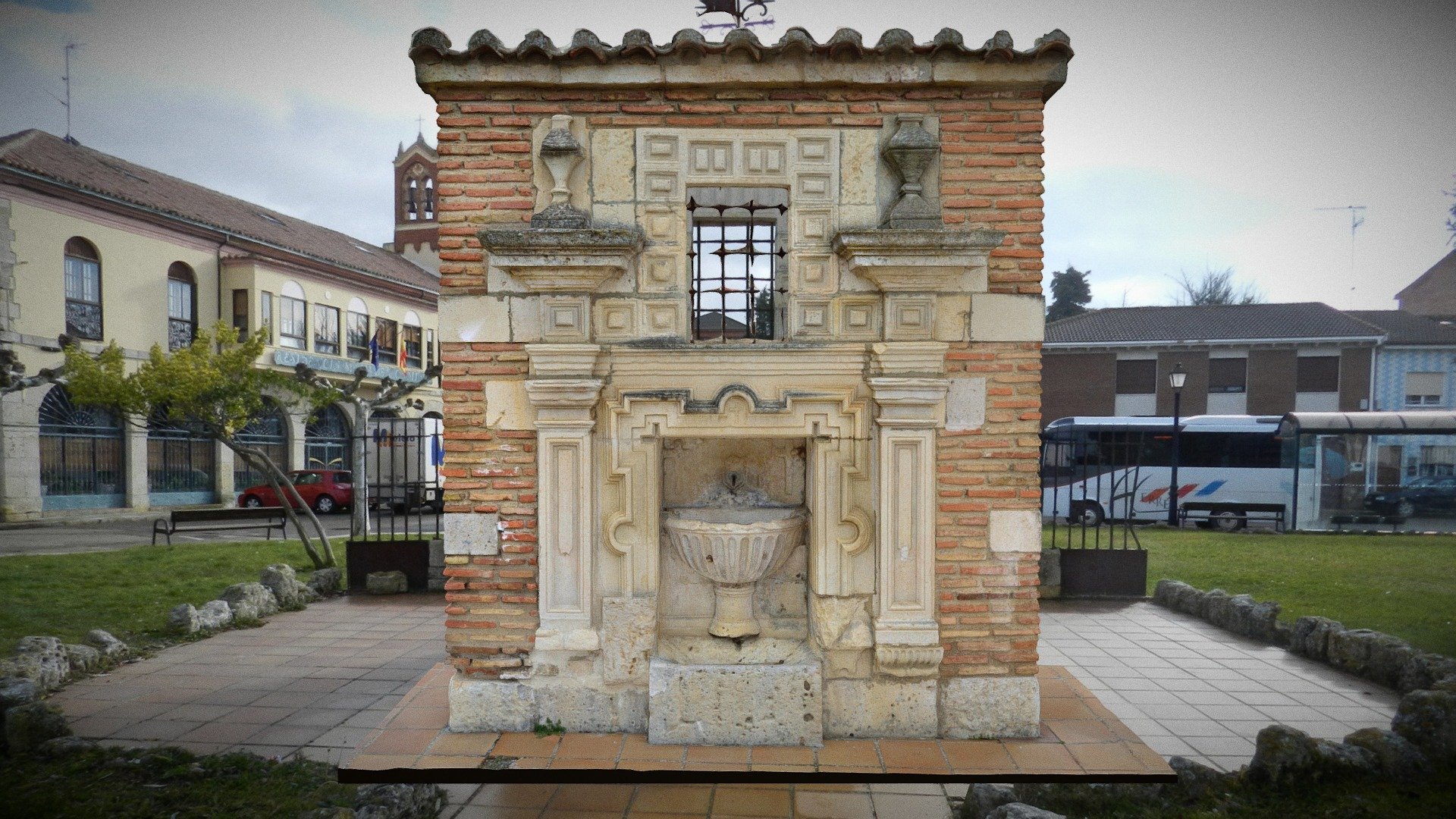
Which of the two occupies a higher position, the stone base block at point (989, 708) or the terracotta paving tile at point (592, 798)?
the stone base block at point (989, 708)

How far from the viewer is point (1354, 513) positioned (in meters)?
14.6

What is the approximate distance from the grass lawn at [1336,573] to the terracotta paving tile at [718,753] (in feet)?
19.7

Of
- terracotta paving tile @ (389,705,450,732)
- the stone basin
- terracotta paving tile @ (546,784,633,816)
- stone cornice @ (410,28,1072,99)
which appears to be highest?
stone cornice @ (410,28,1072,99)

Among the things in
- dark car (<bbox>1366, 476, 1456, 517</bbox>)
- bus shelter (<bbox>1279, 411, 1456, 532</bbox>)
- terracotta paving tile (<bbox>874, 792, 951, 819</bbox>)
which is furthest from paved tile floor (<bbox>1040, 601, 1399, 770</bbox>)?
dark car (<bbox>1366, 476, 1456, 517</bbox>)

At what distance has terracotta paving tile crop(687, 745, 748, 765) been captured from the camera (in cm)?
398

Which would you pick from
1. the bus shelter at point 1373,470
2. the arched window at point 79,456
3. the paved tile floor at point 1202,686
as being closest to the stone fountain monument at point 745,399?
the paved tile floor at point 1202,686

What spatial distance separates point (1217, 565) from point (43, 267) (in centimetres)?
2133

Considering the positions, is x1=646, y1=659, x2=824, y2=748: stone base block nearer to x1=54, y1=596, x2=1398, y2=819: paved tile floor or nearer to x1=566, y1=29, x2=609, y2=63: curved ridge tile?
x1=54, y1=596, x2=1398, y2=819: paved tile floor

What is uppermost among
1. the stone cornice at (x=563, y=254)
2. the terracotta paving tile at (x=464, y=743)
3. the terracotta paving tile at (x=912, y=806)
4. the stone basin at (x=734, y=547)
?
the stone cornice at (x=563, y=254)

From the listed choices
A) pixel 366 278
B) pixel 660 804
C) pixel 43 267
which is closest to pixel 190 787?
pixel 660 804

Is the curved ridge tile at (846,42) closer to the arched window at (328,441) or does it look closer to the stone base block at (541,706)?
the stone base block at (541,706)

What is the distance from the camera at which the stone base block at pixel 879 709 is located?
421 centimetres

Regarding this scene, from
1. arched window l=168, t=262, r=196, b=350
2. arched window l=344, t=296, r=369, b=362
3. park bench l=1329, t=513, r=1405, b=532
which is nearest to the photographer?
park bench l=1329, t=513, r=1405, b=532

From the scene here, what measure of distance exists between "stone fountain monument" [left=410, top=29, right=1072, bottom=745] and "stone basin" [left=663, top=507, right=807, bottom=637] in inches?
0.9
